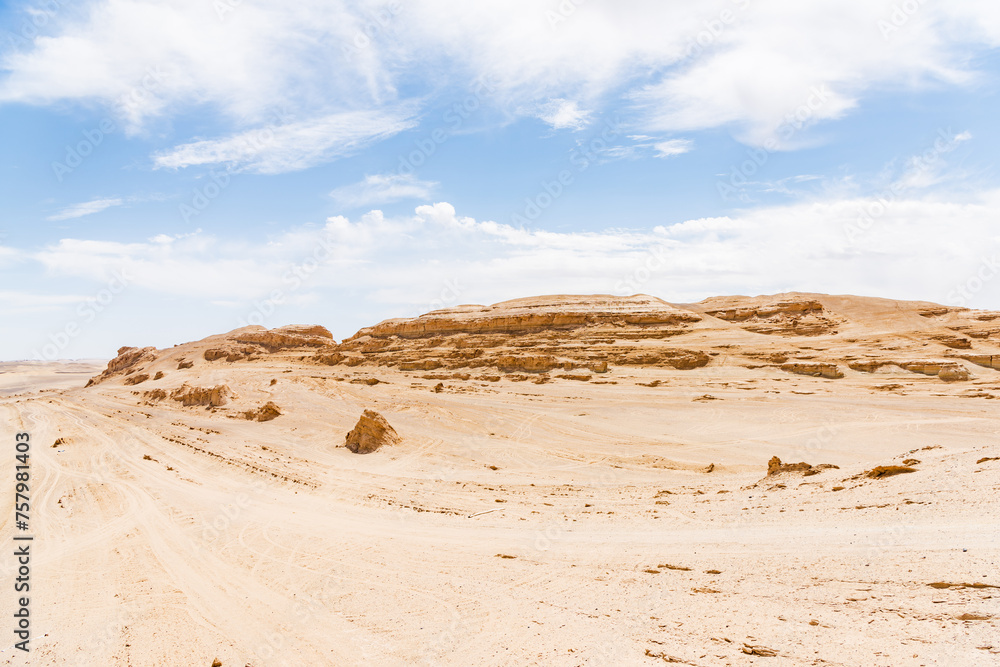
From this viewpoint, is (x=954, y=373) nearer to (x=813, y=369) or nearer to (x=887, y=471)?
(x=813, y=369)

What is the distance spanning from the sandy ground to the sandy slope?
38 millimetres

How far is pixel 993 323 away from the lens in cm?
3347

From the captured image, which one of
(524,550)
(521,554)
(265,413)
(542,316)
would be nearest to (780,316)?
(542,316)

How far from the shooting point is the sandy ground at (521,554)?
5.66m

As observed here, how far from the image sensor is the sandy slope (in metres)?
5.70

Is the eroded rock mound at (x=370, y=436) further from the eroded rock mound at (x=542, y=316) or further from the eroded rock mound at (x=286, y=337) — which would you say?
the eroded rock mound at (x=286, y=337)

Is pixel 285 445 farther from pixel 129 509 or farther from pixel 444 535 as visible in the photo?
pixel 444 535

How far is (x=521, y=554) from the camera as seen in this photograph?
28.3 feet

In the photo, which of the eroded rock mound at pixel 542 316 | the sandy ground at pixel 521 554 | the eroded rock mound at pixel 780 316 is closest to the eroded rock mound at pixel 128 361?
the eroded rock mound at pixel 542 316

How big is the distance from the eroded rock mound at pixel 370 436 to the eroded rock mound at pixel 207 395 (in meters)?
13.0

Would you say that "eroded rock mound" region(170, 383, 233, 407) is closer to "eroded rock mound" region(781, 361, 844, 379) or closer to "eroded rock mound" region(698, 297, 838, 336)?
"eroded rock mound" region(781, 361, 844, 379)

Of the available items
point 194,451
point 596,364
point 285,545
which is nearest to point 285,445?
point 194,451

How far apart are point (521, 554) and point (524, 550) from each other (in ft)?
0.59

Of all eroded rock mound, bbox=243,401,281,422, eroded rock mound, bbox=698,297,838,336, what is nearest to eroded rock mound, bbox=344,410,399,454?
eroded rock mound, bbox=243,401,281,422
